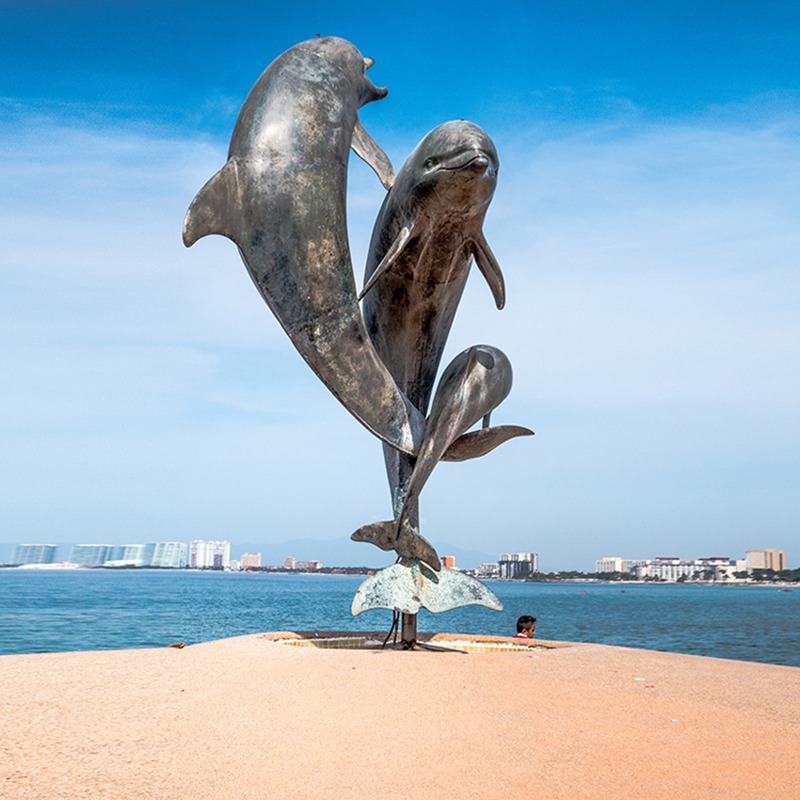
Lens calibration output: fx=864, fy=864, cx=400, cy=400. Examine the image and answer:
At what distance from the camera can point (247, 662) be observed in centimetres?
1042

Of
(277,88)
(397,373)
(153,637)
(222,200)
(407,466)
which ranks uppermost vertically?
(277,88)

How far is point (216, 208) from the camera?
953cm

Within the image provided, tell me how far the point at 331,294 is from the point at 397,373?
3226 millimetres

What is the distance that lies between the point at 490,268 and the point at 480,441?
250cm

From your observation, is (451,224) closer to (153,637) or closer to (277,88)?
(277,88)

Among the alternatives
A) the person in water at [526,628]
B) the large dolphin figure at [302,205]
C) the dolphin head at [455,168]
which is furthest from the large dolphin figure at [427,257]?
the person in water at [526,628]

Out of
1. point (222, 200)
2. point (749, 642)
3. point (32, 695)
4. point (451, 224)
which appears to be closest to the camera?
point (32, 695)

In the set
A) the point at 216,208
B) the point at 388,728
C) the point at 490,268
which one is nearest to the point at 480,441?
the point at 490,268

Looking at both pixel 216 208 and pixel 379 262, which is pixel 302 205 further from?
pixel 379 262

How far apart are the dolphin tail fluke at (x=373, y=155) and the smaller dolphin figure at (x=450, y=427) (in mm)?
2703

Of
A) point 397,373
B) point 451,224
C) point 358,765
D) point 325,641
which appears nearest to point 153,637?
point 325,641

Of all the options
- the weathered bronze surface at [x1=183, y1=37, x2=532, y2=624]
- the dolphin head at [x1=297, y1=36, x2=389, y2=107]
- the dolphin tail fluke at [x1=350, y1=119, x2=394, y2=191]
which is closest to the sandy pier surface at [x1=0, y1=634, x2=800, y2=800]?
the weathered bronze surface at [x1=183, y1=37, x2=532, y2=624]

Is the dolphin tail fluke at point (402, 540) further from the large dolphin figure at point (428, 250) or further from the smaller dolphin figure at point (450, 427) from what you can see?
the large dolphin figure at point (428, 250)

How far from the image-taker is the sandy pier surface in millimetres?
5762
